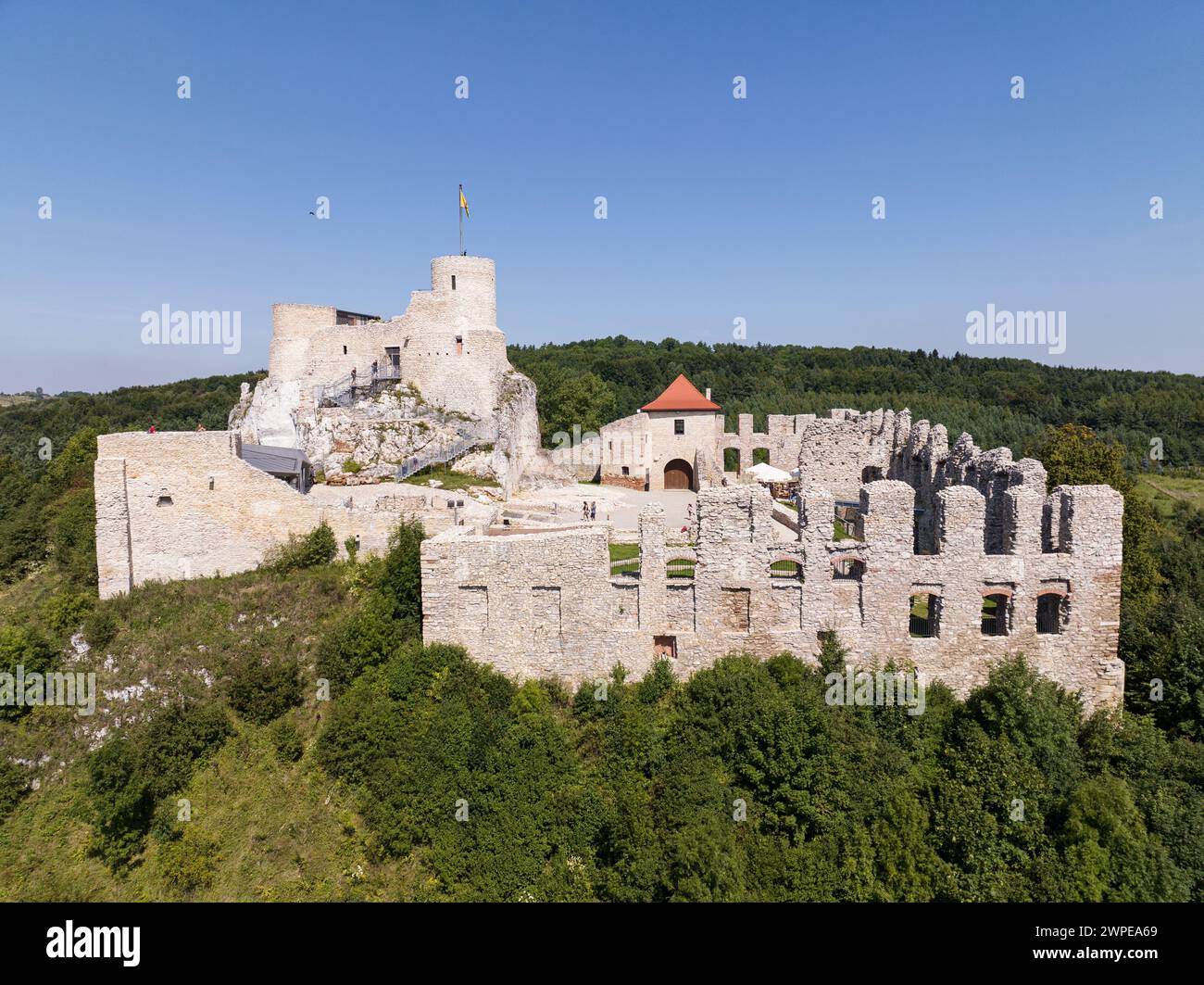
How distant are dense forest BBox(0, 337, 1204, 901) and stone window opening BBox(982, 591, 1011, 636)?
842 mm

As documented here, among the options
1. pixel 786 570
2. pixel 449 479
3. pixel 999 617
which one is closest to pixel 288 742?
pixel 786 570

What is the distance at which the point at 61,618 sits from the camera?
21.1 meters

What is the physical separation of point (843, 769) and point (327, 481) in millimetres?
24480

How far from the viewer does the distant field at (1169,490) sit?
Result: 60.2 metres

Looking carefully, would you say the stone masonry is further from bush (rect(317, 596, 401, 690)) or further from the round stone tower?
the round stone tower

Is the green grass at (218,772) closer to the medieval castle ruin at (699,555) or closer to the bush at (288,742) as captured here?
the bush at (288,742)

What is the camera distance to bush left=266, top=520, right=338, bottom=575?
2294cm

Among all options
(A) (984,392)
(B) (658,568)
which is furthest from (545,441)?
(A) (984,392)

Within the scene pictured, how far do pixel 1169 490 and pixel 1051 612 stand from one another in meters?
64.4

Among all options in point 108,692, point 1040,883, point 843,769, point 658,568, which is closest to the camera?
point 1040,883

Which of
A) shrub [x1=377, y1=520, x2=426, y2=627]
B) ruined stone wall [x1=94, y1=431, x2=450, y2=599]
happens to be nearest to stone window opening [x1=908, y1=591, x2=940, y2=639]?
shrub [x1=377, y1=520, x2=426, y2=627]

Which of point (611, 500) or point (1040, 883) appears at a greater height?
point (611, 500)

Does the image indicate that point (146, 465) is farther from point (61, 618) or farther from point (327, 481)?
point (327, 481)

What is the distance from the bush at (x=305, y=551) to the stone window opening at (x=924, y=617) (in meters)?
17.7
